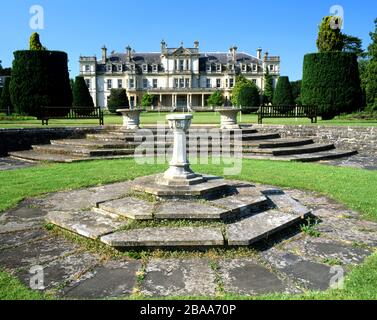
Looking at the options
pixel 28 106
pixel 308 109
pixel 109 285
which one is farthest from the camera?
pixel 28 106

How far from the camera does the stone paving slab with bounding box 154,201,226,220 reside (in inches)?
186

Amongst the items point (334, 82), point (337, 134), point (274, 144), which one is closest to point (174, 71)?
point (334, 82)

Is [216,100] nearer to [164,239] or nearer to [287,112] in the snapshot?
[287,112]

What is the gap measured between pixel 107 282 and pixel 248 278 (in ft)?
4.53

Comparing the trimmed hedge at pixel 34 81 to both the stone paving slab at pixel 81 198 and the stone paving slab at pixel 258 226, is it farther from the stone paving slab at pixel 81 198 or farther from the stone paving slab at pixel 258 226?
the stone paving slab at pixel 258 226

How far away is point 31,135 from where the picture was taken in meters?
13.9

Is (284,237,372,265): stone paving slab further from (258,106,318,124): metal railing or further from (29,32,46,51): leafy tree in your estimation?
(29,32,46,51): leafy tree

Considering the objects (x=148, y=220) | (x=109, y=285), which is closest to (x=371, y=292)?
(x=109, y=285)

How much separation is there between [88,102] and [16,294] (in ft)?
118

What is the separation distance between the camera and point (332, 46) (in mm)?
22891

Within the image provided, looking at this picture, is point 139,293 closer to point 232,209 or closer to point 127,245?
point 127,245

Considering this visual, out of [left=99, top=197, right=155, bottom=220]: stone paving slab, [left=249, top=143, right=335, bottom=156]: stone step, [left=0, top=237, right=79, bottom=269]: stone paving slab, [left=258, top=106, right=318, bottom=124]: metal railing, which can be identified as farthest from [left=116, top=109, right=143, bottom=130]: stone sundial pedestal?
[left=0, top=237, right=79, bottom=269]: stone paving slab

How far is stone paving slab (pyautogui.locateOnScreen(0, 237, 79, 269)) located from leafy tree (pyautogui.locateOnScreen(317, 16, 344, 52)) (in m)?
22.9

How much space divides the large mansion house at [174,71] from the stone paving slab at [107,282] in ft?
221
